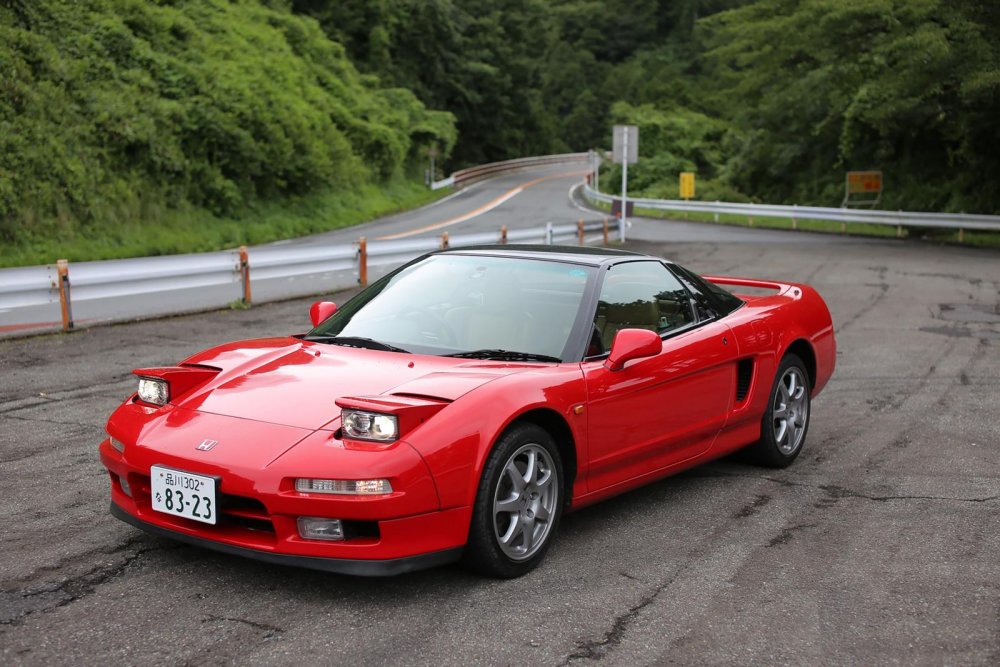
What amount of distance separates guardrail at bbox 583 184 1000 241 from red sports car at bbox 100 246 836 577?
2289 centimetres

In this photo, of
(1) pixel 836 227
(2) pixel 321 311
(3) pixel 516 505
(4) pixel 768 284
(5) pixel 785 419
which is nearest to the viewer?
(3) pixel 516 505

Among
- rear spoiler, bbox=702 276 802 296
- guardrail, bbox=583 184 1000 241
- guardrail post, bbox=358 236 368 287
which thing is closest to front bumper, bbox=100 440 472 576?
rear spoiler, bbox=702 276 802 296

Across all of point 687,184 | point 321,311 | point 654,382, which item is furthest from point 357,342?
point 687,184

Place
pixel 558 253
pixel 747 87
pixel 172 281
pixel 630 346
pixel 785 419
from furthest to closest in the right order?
pixel 747 87 < pixel 172 281 < pixel 785 419 < pixel 558 253 < pixel 630 346

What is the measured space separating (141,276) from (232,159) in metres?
19.6

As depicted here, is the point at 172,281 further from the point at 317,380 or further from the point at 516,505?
the point at 516,505

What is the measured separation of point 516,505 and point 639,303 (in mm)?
1587

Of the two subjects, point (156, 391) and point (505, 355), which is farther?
point (505, 355)

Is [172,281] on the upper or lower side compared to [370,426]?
lower

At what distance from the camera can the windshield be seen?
16.1 ft

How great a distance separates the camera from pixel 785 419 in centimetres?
628

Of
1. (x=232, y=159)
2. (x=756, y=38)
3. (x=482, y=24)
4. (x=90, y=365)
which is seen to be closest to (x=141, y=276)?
(x=90, y=365)

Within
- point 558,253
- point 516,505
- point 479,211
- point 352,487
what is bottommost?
point 479,211

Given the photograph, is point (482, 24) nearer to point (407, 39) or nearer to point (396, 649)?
point (407, 39)
